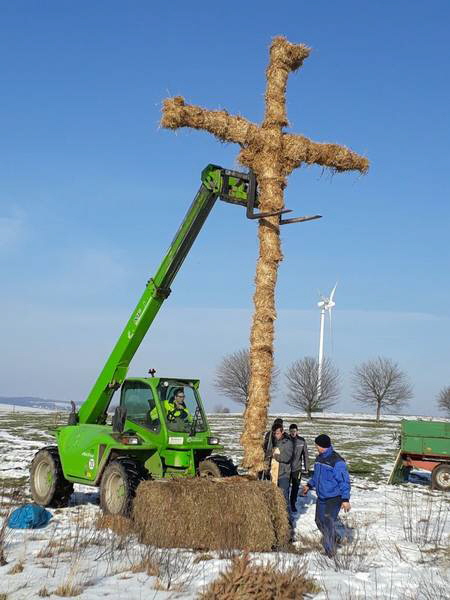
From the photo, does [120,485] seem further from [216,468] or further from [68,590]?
[68,590]

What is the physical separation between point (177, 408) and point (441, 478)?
945 cm

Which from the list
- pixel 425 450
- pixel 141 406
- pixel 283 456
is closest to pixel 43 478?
pixel 141 406

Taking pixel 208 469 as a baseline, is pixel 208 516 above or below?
below

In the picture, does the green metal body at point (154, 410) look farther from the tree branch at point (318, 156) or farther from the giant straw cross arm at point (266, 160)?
the tree branch at point (318, 156)

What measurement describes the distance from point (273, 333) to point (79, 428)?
15.2 feet

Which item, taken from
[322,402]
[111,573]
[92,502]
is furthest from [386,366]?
[111,573]

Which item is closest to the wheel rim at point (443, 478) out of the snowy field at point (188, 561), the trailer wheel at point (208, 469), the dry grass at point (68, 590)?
the snowy field at point (188, 561)

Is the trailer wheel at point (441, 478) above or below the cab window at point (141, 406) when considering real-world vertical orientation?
below

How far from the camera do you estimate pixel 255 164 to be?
36.2ft

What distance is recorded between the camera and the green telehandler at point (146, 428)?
11.1 metres

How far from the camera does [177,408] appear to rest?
11.6 metres

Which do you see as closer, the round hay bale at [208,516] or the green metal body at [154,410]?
the round hay bale at [208,516]

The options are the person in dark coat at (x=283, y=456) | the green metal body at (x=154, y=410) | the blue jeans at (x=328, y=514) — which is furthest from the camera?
the person in dark coat at (x=283, y=456)

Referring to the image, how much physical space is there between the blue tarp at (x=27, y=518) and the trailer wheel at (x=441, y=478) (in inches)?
446
